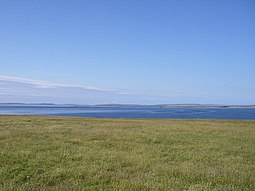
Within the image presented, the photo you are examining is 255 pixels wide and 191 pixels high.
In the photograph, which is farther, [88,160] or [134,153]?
[134,153]

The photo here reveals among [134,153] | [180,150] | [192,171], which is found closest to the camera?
[192,171]

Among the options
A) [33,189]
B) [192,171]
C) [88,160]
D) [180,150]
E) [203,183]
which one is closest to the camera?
[33,189]

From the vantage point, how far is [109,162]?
409 inches

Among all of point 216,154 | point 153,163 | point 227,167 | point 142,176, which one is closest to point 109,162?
point 153,163

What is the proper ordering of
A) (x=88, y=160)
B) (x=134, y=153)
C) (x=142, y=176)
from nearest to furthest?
(x=142, y=176), (x=88, y=160), (x=134, y=153)

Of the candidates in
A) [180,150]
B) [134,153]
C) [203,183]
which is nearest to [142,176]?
[203,183]

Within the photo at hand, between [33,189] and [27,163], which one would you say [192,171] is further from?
[27,163]

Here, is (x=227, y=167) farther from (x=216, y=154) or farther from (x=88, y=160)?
(x=88, y=160)

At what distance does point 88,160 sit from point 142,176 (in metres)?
3.22

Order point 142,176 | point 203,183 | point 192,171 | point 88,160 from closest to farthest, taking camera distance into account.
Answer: point 203,183
point 142,176
point 192,171
point 88,160

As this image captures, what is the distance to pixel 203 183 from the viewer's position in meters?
7.70

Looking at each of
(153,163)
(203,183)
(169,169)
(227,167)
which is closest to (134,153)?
(153,163)

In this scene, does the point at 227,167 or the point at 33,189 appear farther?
the point at 227,167

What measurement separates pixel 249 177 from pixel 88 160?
6153 millimetres
